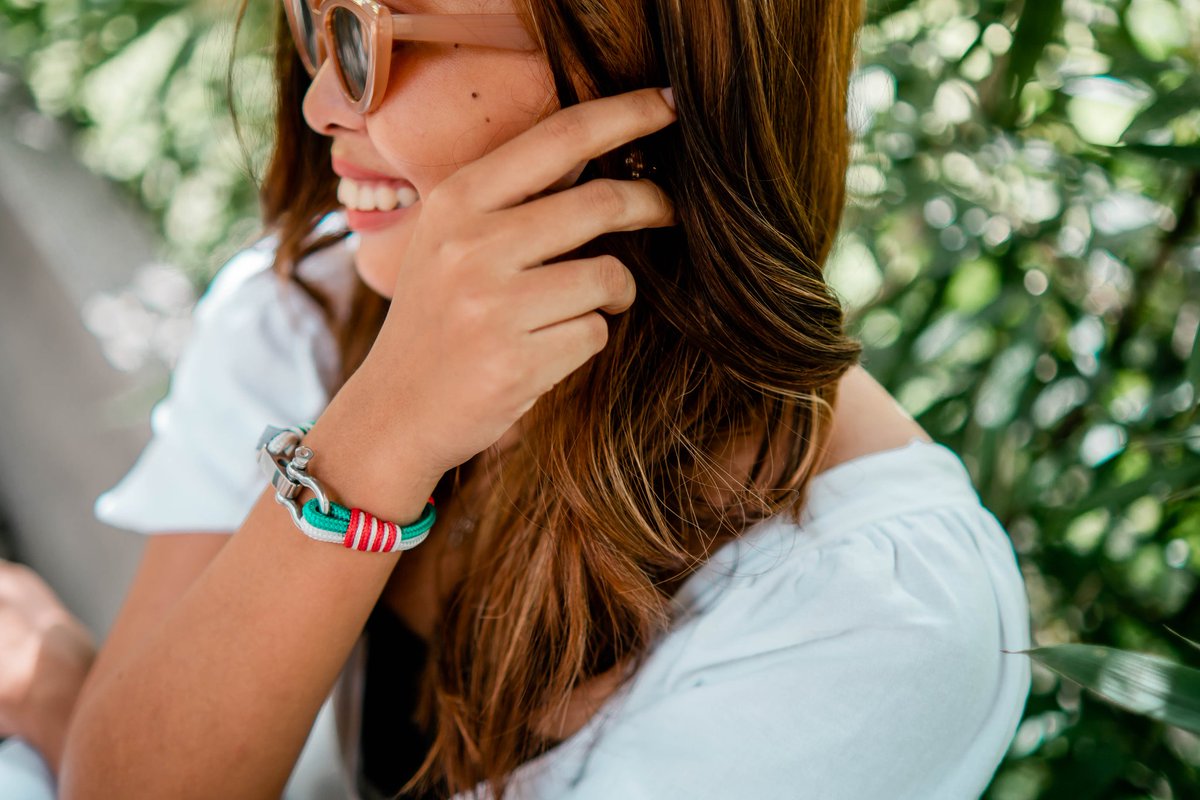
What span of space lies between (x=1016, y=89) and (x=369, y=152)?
81cm

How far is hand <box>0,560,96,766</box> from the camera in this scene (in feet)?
3.86

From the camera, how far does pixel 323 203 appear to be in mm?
1275

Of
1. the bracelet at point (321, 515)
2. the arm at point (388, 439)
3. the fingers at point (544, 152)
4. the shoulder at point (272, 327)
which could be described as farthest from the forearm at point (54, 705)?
the fingers at point (544, 152)

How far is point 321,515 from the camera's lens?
0.84 metres

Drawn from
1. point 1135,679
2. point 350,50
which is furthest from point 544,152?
point 1135,679

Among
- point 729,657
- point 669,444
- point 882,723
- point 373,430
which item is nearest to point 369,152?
point 373,430

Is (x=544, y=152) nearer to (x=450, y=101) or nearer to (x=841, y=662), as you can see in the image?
(x=450, y=101)

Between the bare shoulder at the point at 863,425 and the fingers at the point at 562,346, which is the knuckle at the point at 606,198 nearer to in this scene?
the fingers at the point at 562,346

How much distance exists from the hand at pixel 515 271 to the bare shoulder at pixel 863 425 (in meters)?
0.35

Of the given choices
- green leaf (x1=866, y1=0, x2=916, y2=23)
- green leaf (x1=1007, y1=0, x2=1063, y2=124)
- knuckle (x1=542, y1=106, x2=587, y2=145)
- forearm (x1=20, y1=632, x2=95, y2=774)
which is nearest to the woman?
knuckle (x1=542, y1=106, x2=587, y2=145)

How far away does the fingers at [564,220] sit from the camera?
747mm

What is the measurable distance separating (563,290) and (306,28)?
458mm

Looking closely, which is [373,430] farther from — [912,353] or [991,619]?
[912,353]

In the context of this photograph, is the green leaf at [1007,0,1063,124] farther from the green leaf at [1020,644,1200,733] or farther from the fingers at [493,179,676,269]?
the green leaf at [1020,644,1200,733]
